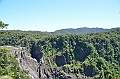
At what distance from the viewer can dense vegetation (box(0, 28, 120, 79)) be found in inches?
3369

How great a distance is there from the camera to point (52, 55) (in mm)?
92750

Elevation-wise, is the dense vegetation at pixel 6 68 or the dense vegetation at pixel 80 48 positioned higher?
the dense vegetation at pixel 6 68

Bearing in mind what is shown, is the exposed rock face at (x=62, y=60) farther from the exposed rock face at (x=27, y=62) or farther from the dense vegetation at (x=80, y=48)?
the exposed rock face at (x=27, y=62)

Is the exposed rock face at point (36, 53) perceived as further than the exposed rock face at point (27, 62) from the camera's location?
Yes

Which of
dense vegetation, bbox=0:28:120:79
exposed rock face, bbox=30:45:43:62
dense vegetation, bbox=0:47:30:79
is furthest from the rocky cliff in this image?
dense vegetation, bbox=0:47:30:79

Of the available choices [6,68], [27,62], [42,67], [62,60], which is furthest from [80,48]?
[6,68]

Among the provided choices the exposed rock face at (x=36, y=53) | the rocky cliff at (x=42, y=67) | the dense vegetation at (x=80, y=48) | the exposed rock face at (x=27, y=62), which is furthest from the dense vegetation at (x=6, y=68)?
the exposed rock face at (x=36, y=53)

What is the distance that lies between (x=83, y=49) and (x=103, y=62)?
914 centimetres

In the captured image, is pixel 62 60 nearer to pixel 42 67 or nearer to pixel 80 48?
pixel 42 67

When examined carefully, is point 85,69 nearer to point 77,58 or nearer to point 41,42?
point 77,58

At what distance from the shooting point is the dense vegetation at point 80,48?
8556 cm

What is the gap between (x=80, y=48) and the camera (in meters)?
93.1

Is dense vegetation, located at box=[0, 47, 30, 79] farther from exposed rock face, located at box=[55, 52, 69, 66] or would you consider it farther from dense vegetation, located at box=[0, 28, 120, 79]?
exposed rock face, located at box=[55, 52, 69, 66]

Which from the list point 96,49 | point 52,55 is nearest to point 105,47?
point 96,49
